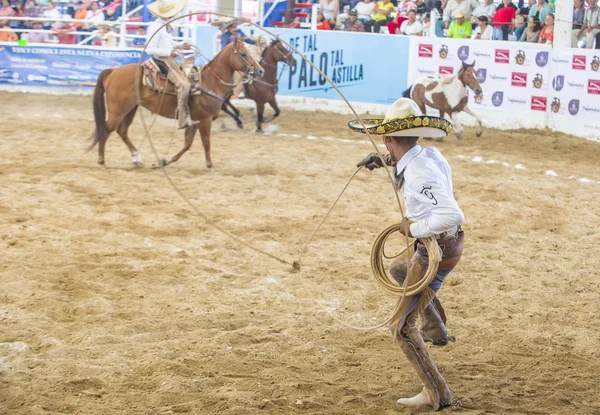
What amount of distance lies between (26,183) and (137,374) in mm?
6054

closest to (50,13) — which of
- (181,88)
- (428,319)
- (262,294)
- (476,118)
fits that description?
(181,88)

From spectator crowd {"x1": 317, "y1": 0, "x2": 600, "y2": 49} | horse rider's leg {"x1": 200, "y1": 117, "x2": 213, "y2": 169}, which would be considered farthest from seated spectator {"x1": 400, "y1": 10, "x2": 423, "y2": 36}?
horse rider's leg {"x1": 200, "y1": 117, "x2": 213, "y2": 169}

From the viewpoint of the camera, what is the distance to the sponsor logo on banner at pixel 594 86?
14.7m

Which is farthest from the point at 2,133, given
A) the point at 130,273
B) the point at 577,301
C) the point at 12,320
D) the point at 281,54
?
the point at 577,301

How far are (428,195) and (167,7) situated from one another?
7.53 metres

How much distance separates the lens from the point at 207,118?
11906 mm

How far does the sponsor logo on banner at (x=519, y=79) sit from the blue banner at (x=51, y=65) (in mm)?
9758

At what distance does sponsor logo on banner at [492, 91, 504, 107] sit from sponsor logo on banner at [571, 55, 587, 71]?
66.9 inches

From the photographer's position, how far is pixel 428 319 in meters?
4.95

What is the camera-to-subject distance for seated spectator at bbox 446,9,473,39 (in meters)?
17.1

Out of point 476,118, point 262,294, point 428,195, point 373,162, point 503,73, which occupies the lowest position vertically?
point 262,294

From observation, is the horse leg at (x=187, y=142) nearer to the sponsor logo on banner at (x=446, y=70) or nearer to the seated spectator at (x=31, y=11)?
the sponsor logo on banner at (x=446, y=70)

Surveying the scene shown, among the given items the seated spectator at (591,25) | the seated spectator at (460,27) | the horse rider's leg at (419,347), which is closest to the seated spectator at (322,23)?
the seated spectator at (460,27)

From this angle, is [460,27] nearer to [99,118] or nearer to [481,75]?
[481,75]
